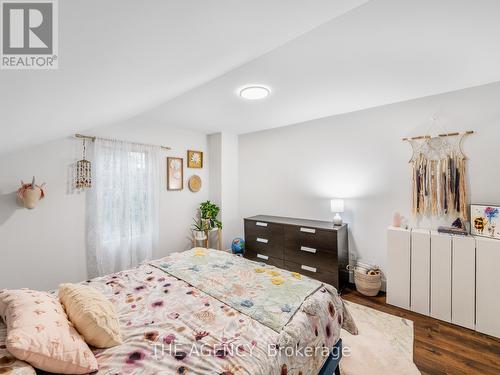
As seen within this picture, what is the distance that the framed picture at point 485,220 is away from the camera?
2.16 m

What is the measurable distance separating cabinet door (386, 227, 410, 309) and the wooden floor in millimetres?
204

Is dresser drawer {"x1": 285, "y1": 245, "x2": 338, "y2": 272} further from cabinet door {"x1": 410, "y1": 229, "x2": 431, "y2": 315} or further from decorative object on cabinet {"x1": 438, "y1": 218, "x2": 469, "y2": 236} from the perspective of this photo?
decorative object on cabinet {"x1": 438, "y1": 218, "x2": 469, "y2": 236}

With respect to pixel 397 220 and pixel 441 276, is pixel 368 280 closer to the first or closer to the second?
pixel 441 276

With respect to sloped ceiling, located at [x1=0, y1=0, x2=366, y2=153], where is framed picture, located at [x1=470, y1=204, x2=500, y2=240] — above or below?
below

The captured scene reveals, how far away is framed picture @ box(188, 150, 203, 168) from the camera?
4066 mm

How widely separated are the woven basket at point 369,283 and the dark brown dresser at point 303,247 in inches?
9.0

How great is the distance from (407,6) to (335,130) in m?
2.16

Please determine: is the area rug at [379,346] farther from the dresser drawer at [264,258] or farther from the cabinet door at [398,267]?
the dresser drawer at [264,258]

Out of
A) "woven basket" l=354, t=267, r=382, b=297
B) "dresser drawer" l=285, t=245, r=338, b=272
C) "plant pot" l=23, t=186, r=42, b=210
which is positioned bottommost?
"woven basket" l=354, t=267, r=382, b=297

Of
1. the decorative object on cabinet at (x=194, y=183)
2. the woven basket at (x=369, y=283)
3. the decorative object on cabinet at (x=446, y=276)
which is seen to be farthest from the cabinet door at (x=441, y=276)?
the decorative object on cabinet at (x=194, y=183)

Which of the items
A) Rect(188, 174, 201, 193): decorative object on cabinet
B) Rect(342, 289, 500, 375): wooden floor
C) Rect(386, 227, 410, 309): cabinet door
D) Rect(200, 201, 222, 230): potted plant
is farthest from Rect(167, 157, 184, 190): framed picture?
Rect(342, 289, 500, 375): wooden floor

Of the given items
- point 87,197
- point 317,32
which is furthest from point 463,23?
point 87,197

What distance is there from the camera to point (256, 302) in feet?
5.02

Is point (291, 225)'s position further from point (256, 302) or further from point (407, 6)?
point (407, 6)
